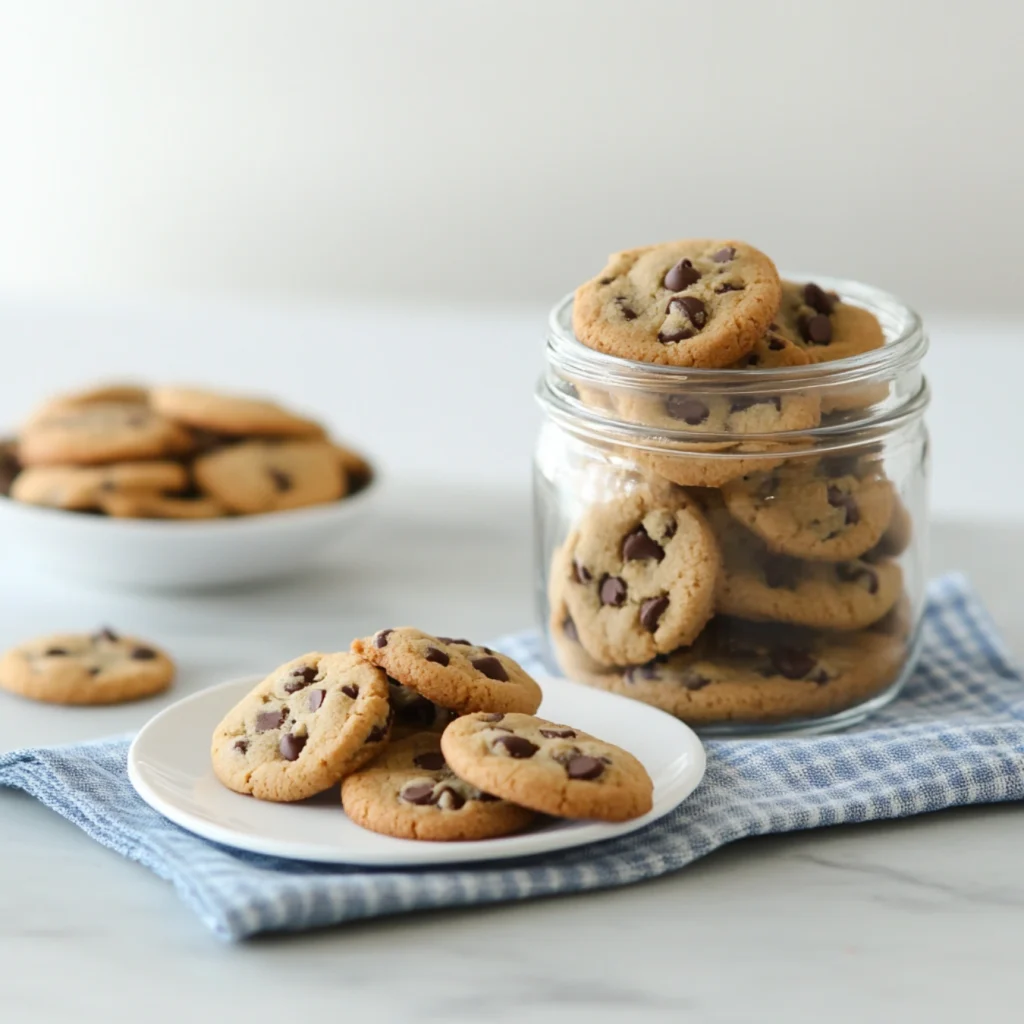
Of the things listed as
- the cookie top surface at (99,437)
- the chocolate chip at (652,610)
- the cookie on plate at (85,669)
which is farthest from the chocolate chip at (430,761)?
the cookie top surface at (99,437)

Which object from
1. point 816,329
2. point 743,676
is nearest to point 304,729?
point 743,676

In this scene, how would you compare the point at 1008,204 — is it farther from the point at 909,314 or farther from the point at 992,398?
the point at 909,314

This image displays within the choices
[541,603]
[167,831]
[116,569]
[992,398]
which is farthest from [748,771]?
[992,398]

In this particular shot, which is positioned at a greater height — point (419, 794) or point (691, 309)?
point (691, 309)

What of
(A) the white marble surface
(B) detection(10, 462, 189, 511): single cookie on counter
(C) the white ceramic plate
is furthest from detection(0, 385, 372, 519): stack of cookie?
(C) the white ceramic plate

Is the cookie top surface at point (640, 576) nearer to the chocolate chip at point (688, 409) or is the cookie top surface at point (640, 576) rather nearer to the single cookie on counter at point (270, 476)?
the chocolate chip at point (688, 409)

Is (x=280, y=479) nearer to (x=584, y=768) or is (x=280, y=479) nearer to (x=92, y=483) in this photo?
(x=92, y=483)
